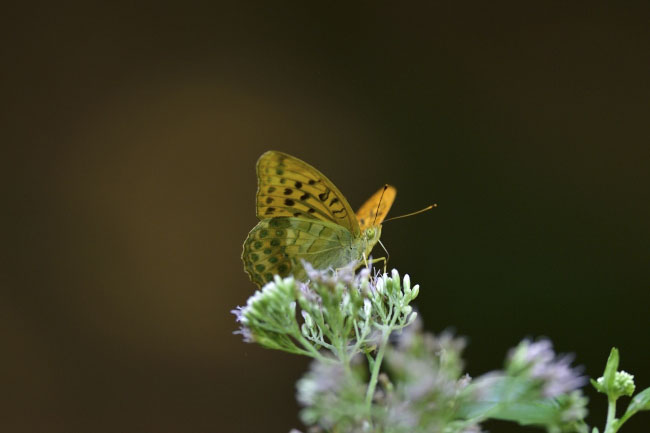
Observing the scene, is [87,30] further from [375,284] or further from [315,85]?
[375,284]

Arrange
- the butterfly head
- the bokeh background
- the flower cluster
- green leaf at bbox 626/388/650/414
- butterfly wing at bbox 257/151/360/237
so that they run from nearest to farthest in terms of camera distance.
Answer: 1. the flower cluster
2. green leaf at bbox 626/388/650/414
3. butterfly wing at bbox 257/151/360/237
4. the butterfly head
5. the bokeh background

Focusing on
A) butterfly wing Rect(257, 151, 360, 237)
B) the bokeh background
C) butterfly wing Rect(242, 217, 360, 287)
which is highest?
the bokeh background

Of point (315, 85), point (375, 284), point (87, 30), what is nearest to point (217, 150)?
point (315, 85)

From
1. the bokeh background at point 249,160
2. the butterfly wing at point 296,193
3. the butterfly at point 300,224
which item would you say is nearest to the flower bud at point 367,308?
the butterfly at point 300,224

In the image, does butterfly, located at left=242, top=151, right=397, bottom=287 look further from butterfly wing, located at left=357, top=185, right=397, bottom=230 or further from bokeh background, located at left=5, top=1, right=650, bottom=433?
bokeh background, located at left=5, top=1, right=650, bottom=433

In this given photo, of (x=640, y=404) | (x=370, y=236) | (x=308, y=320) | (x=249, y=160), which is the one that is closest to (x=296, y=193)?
(x=370, y=236)

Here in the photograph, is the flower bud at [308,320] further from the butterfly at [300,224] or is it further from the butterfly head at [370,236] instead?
the butterfly head at [370,236]

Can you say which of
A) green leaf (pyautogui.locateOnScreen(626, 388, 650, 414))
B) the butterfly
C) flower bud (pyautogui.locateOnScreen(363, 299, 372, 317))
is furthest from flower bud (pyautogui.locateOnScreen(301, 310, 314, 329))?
green leaf (pyautogui.locateOnScreen(626, 388, 650, 414))
